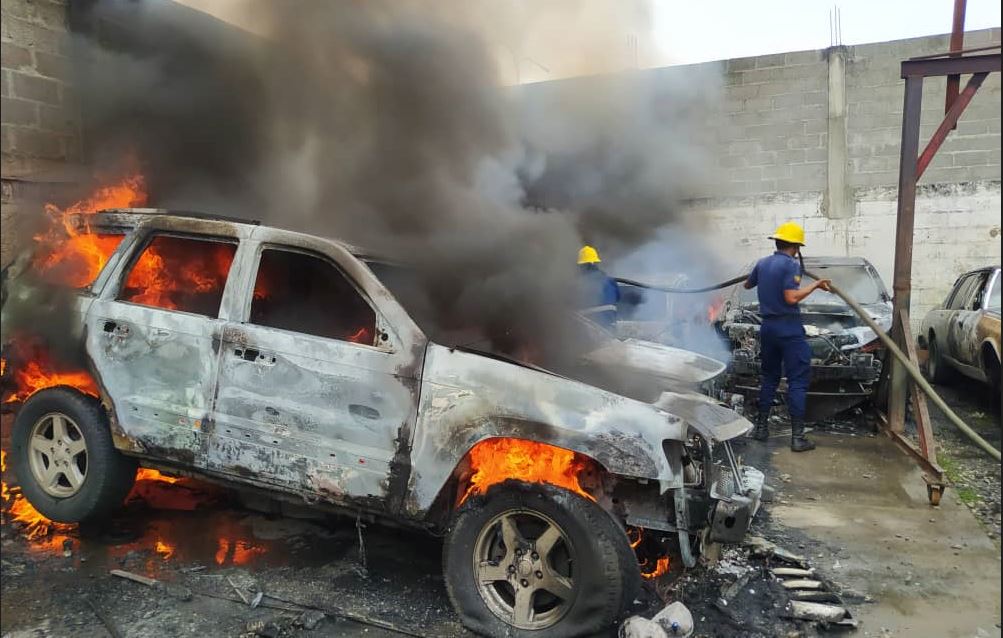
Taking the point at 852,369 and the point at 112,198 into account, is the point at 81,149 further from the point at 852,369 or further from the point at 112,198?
the point at 852,369

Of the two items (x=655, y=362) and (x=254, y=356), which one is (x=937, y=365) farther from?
(x=254, y=356)

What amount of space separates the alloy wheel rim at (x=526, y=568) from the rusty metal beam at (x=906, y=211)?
3.70 m

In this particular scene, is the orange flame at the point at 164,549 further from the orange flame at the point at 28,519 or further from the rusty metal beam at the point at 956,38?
the rusty metal beam at the point at 956,38

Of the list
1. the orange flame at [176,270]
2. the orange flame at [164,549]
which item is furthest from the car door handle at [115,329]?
the orange flame at [164,549]

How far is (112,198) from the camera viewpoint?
5.06 meters

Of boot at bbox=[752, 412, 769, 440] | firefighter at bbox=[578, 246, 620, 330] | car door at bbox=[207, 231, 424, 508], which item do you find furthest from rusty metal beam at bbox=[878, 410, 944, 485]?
car door at bbox=[207, 231, 424, 508]

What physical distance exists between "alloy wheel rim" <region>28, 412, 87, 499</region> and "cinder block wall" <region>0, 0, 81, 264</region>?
182 cm

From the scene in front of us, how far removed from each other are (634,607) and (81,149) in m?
5.58

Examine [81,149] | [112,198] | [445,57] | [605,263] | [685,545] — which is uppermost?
[445,57]

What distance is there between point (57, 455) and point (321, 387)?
196 centimetres

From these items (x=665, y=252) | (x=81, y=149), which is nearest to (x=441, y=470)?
(x=81, y=149)

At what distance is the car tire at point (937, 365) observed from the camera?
25.5ft

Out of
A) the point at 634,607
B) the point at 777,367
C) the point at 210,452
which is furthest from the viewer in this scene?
the point at 777,367

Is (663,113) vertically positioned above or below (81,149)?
above
